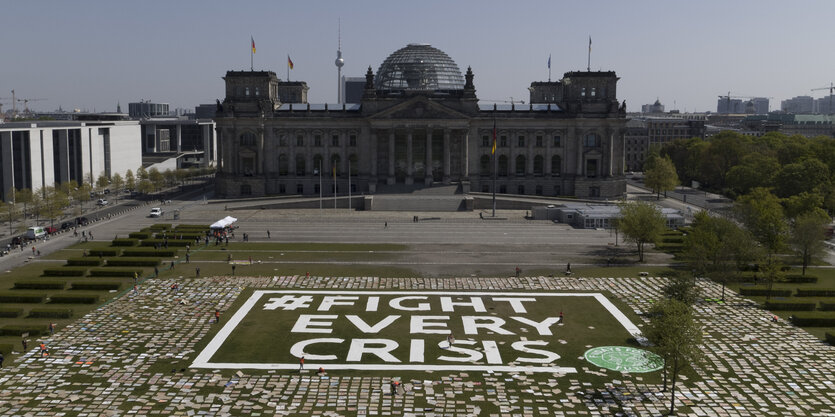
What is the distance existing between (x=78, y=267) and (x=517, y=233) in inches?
2368

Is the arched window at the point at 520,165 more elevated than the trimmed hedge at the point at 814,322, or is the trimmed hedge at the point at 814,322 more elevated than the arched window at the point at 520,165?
the arched window at the point at 520,165

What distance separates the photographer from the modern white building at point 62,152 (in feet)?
433

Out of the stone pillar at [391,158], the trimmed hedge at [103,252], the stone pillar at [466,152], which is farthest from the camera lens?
the stone pillar at [466,152]

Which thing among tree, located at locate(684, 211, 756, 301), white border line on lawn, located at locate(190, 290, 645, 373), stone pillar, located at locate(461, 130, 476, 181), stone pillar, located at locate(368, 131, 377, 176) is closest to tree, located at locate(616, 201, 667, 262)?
tree, located at locate(684, 211, 756, 301)

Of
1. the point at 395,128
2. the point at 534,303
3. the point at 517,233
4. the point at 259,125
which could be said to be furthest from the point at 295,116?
the point at 534,303

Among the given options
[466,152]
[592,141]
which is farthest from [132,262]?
[592,141]

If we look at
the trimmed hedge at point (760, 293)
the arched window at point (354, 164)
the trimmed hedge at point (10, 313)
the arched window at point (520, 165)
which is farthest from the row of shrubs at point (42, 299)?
the arched window at point (520, 165)

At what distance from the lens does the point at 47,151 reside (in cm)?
14362

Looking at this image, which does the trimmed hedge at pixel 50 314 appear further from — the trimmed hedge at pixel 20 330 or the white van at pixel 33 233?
the white van at pixel 33 233

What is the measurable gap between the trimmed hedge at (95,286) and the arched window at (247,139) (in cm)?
8456

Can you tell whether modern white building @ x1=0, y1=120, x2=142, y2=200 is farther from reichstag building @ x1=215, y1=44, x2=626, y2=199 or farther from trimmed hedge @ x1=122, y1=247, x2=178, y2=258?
trimmed hedge @ x1=122, y1=247, x2=178, y2=258

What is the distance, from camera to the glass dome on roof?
6801 inches

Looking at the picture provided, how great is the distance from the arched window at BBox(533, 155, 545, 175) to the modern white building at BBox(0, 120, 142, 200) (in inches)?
3683

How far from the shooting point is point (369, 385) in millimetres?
49719
